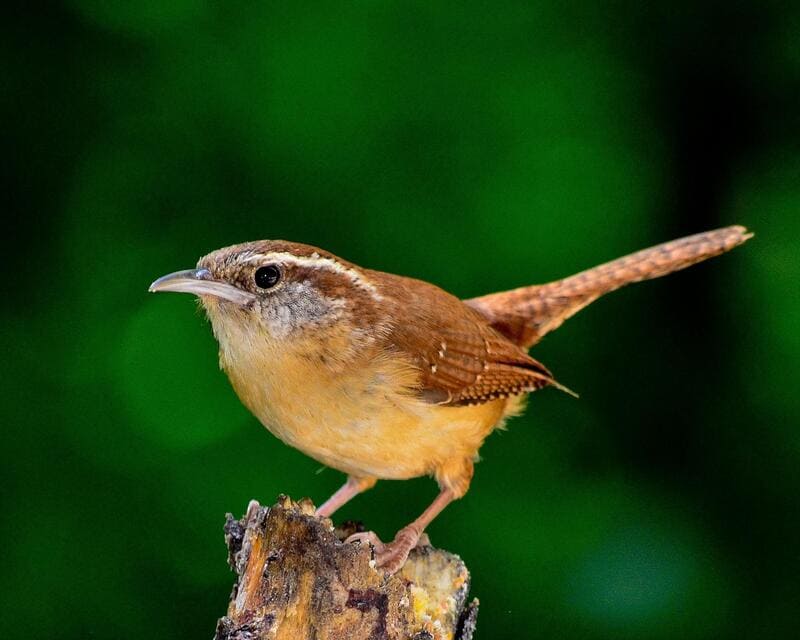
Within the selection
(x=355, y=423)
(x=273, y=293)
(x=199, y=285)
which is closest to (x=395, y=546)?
(x=355, y=423)

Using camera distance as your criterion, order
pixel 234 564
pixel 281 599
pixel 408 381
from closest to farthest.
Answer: pixel 281 599 < pixel 234 564 < pixel 408 381

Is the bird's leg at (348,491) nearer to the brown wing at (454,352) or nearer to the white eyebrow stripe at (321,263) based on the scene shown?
the brown wing at (454,352)

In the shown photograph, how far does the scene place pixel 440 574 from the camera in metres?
3.88

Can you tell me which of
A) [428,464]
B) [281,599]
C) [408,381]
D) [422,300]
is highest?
[422,300]

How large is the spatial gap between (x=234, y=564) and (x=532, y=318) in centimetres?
186

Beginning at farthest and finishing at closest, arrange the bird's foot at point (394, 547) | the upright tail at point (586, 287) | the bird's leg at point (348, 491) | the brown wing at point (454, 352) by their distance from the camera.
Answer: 1. the upright tail at point (586, 287)
2. the bird's leg at point (348, 491)
3. the brown wing at point (454, 352)
4. the bird's foot at point (394, 547)

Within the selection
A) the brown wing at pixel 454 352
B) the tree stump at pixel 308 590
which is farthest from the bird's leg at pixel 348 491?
the tree stump at pixel 308 590

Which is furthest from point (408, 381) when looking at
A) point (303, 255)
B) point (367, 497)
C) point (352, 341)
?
point (367, 497)

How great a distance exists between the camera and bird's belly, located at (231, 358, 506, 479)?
12.5 ft

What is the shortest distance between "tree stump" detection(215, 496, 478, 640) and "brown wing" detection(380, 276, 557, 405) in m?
0.83

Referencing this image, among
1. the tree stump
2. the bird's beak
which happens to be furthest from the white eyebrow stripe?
the tree stump

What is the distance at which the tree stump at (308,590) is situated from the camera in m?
3.29

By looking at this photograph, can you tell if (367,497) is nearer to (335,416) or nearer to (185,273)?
(335,416)

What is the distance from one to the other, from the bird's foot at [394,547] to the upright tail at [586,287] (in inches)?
47.0
